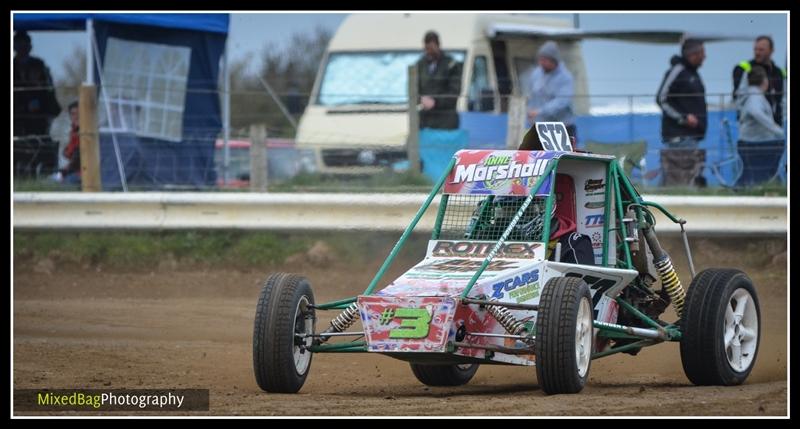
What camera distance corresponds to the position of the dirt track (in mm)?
6730

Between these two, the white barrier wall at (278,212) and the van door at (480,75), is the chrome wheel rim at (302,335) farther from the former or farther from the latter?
the van door at (480,75)

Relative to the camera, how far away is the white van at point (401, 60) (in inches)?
619

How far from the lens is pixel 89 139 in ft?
44.4

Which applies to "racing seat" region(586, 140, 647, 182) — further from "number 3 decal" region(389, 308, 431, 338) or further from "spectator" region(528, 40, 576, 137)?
"number 3 decal" region(389, 308, 431, 338)

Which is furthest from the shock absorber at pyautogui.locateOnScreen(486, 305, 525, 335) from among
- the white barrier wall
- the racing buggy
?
the white barrier wall

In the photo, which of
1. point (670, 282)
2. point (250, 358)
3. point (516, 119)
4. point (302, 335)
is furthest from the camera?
point (516, 119)

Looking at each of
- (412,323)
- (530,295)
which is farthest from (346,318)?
(530,295)

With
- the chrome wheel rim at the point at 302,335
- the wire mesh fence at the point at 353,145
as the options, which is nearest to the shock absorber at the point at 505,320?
the chrome wheel rim at the point at 302,335

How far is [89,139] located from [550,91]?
491 cm

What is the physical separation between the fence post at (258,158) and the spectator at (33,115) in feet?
7.12

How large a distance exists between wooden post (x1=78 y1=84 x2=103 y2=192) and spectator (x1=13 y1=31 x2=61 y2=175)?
58 centimetres

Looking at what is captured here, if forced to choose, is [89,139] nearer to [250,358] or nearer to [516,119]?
[516,119]

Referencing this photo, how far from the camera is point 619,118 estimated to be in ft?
44.9

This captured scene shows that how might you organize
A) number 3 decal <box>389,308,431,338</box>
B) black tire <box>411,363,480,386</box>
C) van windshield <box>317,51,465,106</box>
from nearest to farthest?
1. number 3 decal <box>389,308,431,338</box>
2. black tire <box>411,363,480,386</box>
3. van windshield <box>317,51,465,106</box>
